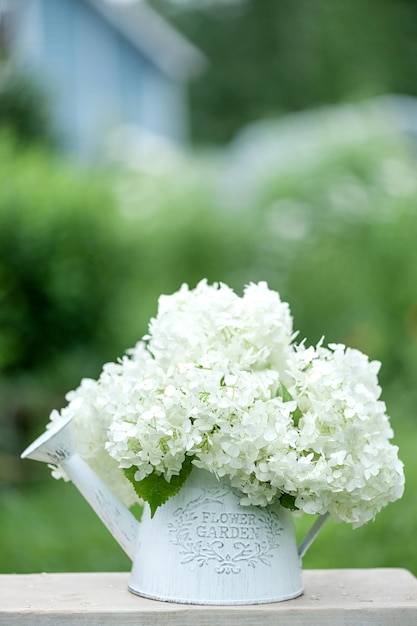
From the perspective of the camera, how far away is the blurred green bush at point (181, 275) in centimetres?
379

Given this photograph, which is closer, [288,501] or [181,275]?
[288,501]

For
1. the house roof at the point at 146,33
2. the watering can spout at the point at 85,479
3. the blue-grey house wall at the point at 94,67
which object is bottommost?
the watering can spout at the point at 85,479

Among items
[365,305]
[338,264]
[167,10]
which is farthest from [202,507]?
[167,10]

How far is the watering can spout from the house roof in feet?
45.5

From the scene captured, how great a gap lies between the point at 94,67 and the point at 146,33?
108cm

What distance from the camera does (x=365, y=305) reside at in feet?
17.4

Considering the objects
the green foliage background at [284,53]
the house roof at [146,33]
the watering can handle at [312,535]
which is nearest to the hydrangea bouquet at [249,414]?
the watering can handle at [312,535]

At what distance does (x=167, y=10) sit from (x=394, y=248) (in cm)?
2142

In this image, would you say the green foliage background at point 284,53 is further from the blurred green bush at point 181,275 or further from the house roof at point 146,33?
the blurred green bush at point 181,275

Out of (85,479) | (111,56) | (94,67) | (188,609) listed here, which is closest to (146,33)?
(111,56)

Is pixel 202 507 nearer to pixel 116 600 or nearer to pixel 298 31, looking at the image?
pixel 116 600

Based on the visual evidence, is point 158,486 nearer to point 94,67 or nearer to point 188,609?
point 188,609

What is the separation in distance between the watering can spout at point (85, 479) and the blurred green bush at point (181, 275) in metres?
1.73

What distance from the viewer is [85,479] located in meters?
1.58
